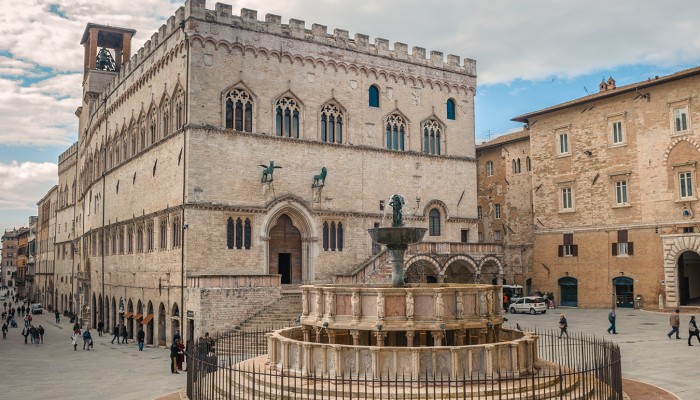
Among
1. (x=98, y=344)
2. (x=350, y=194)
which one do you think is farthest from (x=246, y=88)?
(x=98, y=344)

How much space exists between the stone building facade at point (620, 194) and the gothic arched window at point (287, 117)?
17803 millimetres

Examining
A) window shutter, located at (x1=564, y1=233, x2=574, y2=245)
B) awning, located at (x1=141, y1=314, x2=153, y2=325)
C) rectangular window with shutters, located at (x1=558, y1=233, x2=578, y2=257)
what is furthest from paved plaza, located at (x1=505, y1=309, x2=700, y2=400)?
awning, located at (x1=141, y1=314, x2=153, y2=325)

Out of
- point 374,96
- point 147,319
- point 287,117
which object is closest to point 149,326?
point 147,319

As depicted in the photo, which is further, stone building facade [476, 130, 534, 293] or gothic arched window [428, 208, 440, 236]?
stone building facade [476, 130, 534, 293]

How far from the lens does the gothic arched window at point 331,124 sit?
36.4 metres

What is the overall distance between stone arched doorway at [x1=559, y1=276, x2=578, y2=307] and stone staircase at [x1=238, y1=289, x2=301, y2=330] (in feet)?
65.0

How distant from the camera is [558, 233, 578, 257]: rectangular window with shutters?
136ft

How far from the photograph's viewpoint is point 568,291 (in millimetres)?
42031

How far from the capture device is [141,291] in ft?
121

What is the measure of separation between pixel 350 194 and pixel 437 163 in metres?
6.78

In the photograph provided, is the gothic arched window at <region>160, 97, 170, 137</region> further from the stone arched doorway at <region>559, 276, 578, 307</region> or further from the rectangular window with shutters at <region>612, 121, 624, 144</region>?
the stone arched doorway at <region>559, 276, 578, 307</region>

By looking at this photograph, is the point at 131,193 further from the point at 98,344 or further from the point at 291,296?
the point at 291,296

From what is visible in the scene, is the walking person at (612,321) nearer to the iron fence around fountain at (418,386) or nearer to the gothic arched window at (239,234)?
the iron fence around fountain at (418,386)

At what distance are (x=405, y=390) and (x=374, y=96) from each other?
26.9m
